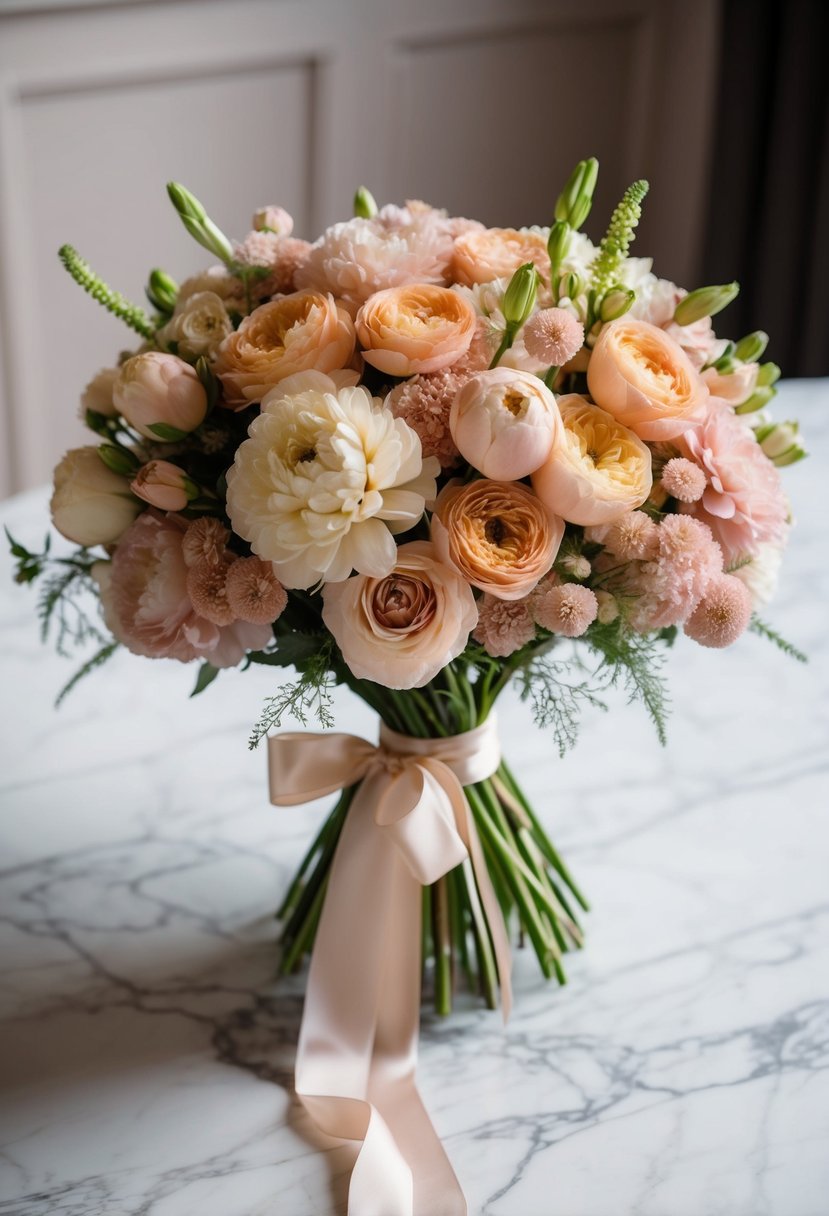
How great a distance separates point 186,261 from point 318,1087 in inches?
100

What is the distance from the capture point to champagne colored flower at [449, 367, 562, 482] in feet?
2.42

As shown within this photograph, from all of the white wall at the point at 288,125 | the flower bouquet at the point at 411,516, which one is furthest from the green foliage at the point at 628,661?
the white wall at the point at 288,125

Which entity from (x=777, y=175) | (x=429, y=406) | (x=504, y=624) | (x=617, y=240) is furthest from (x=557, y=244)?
(x=777, y=175)

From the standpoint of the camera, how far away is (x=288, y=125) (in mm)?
3066

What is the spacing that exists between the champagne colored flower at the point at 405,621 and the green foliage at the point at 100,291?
28 cm

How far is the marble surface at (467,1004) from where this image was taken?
32.9 inches

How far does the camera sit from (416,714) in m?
0.94

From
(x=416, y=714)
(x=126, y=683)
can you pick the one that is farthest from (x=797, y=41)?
(x=416, y=714)

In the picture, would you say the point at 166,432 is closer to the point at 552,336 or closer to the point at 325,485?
the point at 325,485

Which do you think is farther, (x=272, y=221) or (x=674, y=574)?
(x=272, y=221)

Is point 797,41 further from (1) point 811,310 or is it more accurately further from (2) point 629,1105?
(2) point 629,1105

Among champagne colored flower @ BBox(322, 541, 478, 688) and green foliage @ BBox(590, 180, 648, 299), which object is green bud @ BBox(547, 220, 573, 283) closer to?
green foliage @ BBox(590, 180, 648, 299)

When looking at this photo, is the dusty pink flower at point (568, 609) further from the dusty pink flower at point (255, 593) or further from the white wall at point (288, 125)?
the white wall at point (288, 125)

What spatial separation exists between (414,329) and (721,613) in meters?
0.26
